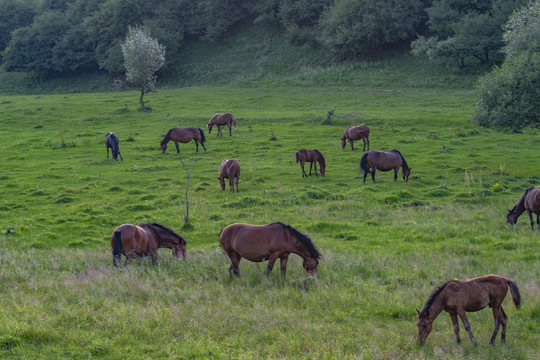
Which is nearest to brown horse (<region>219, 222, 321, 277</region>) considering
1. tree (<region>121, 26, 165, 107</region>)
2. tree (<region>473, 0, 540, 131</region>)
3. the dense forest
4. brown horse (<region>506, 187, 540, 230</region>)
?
brown horse (<region>506, 187, 540, 230</region>)

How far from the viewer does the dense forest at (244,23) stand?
5435 centimetres

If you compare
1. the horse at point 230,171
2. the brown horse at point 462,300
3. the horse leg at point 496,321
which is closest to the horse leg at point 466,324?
the brown horse at point 462,300

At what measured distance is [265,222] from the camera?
57.1ft

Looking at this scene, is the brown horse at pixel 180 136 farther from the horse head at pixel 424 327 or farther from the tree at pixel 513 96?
the horse head at pixel 424 327

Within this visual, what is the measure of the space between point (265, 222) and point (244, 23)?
229 ft

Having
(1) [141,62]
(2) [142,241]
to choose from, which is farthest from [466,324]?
(1) [141,62]

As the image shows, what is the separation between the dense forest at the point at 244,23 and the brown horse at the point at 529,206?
123 feet

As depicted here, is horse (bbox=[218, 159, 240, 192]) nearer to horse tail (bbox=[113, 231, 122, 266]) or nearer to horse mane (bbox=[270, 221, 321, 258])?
horse tail (bbox=[113, 231, 122, 266])

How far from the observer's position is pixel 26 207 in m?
21.3

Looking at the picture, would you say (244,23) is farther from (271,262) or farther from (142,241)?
(271,262)

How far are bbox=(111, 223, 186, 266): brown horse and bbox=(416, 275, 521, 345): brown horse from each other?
724 cm

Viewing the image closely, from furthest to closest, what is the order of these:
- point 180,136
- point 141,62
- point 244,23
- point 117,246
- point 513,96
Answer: point 244,23 → point 141,62 → point 180,136 → point 513,96 → point 117,246

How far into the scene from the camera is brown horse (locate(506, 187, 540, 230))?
52.5ft

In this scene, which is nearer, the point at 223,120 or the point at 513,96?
the point at 513,96
